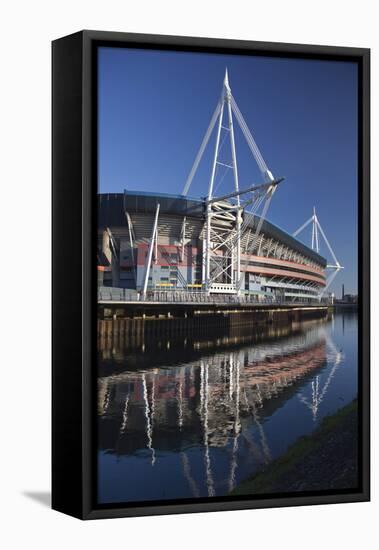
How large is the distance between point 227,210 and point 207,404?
2.26 metres

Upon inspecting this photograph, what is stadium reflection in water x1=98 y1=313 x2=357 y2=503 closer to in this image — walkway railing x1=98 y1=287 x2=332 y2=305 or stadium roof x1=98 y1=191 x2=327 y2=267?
walkway railing x1=98 y1=287 x2=332 y2=305

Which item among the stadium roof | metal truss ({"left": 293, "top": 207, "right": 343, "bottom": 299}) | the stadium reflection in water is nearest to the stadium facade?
the stadium roof

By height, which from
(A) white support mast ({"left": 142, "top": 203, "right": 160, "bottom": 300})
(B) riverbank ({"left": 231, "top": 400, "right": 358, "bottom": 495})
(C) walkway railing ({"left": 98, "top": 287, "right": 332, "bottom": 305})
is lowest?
(B) riverbank ({"left": 231, "top": 400, "right": 358, "bottom": 495})

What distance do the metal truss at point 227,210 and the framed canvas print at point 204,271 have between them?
22 millimetres

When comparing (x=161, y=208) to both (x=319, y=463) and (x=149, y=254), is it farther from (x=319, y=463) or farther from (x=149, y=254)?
(x=319, y=463)

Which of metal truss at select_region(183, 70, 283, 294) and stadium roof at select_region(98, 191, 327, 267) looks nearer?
stadium roof at select_region(98, 191, 327, 267)

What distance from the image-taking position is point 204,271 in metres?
9.88

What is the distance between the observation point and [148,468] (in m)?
8.84

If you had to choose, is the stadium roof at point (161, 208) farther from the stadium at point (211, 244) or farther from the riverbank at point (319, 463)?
the riverbank at point (319, 463)

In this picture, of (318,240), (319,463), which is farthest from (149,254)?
(319,463)

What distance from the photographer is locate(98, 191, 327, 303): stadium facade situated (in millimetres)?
8922

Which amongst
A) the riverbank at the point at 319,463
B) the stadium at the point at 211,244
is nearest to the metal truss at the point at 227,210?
the stadium at the point at 211,244

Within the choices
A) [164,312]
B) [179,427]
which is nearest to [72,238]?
[164,312]

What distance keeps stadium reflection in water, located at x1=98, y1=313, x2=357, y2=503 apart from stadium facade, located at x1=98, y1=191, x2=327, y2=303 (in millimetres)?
619
